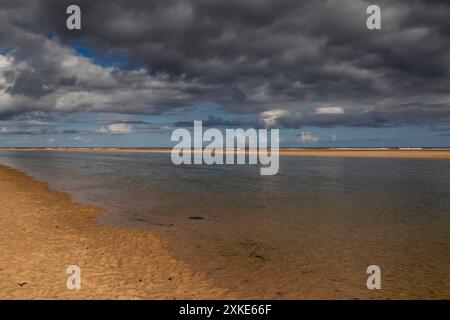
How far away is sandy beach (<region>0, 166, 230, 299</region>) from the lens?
9375 mm

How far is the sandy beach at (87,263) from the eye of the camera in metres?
9.38

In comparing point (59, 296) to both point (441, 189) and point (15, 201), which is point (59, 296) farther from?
point (441, 189)

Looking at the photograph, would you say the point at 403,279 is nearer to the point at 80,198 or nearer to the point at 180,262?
the point at 180,262

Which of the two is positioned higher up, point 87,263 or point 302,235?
point 87,263

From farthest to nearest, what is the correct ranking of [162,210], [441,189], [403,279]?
[441,189]
[162,210]
[403,279]

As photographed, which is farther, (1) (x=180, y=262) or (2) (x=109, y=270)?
(1) (x=180, y=262)

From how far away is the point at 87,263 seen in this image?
11.6 meters

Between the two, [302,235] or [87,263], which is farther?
[302,235]

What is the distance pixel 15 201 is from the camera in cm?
2383

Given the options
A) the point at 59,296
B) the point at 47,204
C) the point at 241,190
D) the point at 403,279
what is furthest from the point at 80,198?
the point at 403,279

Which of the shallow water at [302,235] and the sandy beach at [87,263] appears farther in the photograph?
the shallow water at [302,235]

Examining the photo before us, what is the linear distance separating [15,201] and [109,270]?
17085mm

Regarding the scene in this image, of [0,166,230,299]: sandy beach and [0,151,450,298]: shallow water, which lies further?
[0,151,450,298]: shallow water
